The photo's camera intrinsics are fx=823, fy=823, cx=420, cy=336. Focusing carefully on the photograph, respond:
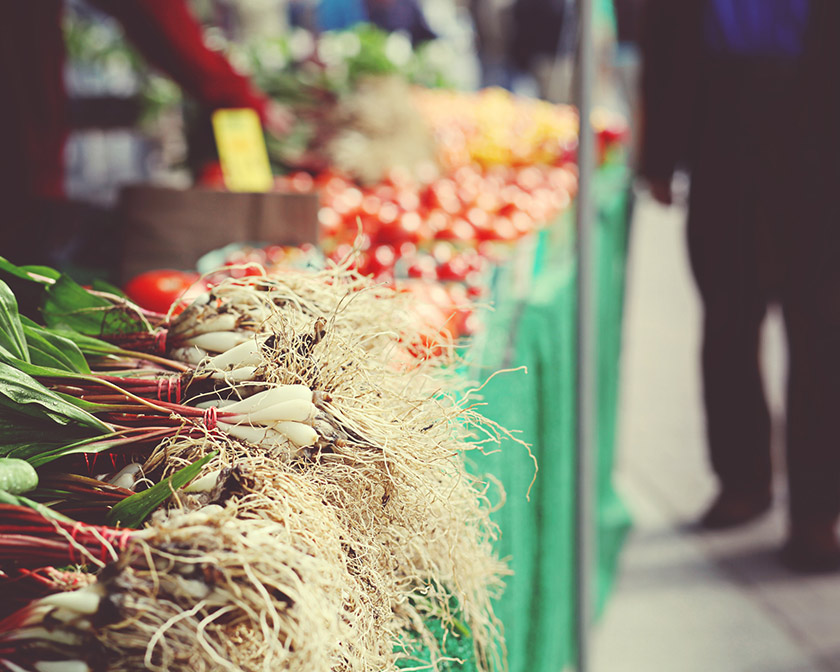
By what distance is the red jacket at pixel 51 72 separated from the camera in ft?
9.04

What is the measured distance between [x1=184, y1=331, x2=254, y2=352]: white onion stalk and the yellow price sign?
→ 175 cm

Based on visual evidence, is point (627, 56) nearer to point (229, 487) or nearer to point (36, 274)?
point (36, 274)

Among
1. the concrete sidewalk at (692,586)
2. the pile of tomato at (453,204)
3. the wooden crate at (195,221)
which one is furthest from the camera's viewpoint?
the concrete sidewalk at (692,586)

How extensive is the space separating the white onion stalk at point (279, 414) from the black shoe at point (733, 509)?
2553 mm

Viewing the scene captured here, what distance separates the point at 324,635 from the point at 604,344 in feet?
6.92

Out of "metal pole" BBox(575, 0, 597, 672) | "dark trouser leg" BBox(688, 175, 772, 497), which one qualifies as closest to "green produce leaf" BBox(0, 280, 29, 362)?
"metal pole" BBox(575, 0, 597, 672)

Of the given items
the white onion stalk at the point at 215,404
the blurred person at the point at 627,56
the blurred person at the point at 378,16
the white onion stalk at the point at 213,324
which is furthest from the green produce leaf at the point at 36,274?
the blurred person at the point at 378,16

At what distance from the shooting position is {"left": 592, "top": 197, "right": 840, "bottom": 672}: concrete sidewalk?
2412 mm

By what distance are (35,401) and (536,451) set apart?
105 cm

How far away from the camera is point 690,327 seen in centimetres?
532

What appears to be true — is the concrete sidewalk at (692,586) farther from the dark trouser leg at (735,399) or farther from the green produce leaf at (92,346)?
the green produce leaf at (92,346)

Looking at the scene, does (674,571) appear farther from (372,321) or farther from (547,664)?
(372,321)

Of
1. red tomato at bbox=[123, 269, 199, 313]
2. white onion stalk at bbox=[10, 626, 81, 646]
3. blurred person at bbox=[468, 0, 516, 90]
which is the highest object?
blurred person at bbox=[468, 0, 516, 90]

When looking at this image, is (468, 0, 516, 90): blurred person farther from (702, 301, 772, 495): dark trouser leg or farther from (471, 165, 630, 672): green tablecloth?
(471, 165, 630, 672): green tablecloth
